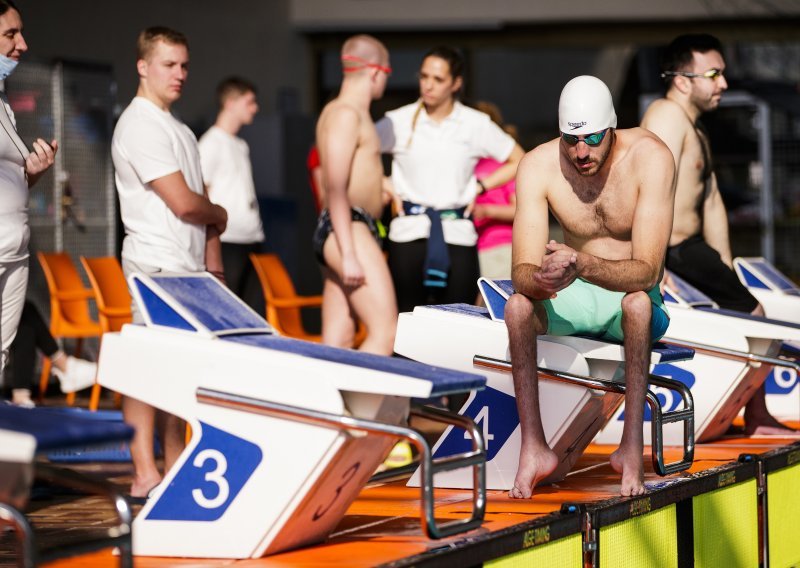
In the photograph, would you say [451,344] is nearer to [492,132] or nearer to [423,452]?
[423,452]

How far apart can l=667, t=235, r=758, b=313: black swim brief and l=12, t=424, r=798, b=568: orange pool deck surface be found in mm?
685

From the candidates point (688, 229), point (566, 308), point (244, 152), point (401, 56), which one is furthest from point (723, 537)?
point (401, 56)

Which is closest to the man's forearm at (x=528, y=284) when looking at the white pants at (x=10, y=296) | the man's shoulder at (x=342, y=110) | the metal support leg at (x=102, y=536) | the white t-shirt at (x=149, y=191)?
the white t-shirt at (x=149, y=191)

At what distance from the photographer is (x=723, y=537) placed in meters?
4.29

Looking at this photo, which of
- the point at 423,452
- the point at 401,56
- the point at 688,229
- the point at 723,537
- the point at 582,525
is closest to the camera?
the point at 423,452

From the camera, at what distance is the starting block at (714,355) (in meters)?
5.04

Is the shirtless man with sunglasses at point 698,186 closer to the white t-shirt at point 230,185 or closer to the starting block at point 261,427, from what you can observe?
the starting block at point 261,427

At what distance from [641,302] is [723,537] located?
1.00m

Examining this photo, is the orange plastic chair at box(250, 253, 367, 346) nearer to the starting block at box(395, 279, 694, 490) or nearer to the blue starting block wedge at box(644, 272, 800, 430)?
the blue starting block wedge at box(644, 272, 800, 430)

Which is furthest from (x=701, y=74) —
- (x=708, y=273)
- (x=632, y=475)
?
(x=632, y=475)

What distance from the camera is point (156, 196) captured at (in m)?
4.33

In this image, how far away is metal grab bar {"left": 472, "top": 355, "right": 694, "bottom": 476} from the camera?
375 centimetres

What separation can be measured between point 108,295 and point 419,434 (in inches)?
200

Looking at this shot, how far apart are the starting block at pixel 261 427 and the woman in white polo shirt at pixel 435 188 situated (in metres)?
2.31
